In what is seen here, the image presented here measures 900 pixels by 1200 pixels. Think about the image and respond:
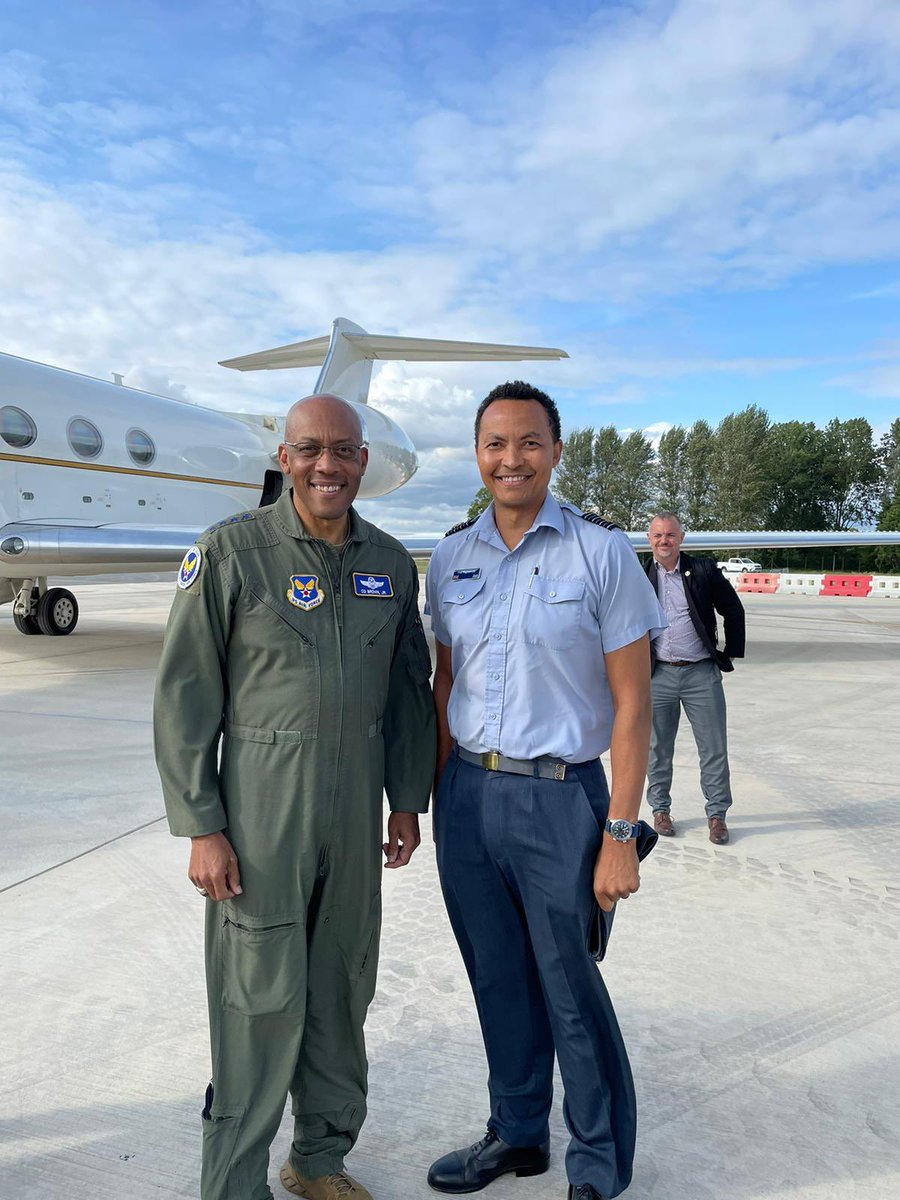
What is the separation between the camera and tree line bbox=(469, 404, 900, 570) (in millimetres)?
59906

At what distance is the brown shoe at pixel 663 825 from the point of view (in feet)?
15.3

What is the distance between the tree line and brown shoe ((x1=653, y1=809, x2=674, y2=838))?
55.3 m

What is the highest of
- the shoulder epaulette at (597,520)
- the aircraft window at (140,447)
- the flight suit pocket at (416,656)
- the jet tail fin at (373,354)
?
the jet tail fin at (373,354)

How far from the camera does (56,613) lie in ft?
42.8

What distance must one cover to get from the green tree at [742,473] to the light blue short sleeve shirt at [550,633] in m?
61.4

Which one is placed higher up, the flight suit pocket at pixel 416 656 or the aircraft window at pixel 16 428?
the aircraft window at pixel 16 428

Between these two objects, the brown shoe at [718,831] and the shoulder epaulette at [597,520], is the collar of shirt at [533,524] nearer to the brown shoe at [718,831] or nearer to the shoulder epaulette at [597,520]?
the shoulder epaulette at [597,520]

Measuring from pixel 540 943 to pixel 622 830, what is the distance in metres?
0.37

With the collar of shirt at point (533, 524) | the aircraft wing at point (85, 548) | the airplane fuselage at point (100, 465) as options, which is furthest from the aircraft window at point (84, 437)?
the collar of shirt at point (533, 524)

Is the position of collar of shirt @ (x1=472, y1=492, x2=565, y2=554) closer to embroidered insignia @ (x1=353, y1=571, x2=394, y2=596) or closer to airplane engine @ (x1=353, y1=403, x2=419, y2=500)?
embroidered insignia @ (x1=353, y1=571, x2=394, y2=596)

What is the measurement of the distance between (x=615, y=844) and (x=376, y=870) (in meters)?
0.60

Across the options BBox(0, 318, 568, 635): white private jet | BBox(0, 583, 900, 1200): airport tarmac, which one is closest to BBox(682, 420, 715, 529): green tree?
BBox(0, 318, 568, 635): white private jet

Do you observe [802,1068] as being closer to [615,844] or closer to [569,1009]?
[569,1009]

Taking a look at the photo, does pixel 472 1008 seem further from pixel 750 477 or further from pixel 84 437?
pixel 750 477
